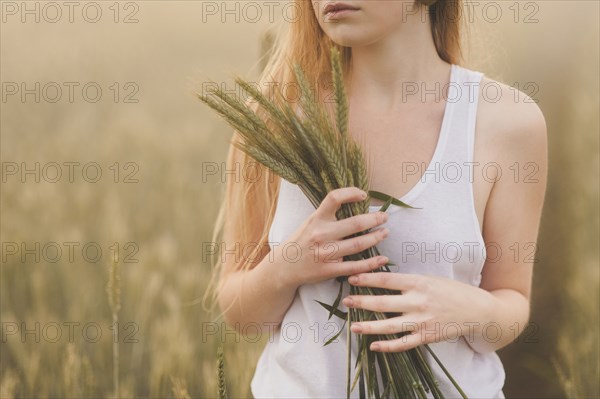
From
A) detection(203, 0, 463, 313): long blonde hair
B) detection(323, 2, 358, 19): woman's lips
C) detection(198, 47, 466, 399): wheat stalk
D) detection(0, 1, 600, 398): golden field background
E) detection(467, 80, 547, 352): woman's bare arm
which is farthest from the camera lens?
detection(0, 1, 600, 398): golden field background

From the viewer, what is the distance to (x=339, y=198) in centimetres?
96

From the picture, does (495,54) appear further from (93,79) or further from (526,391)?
(93,79)

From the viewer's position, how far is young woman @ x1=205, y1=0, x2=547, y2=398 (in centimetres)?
104

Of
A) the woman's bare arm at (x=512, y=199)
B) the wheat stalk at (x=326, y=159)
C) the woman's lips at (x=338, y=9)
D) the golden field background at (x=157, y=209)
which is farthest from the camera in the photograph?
the golden field background at (x=157, y=209)

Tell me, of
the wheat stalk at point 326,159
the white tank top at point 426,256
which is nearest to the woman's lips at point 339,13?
the wheat stalk at point 326,159

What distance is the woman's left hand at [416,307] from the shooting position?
986 millimetres

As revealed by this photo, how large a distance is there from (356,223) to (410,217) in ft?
0.52

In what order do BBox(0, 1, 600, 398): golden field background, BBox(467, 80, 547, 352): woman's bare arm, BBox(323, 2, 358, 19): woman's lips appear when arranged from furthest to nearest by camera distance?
BBox(0, 1, 600, 398): golden field background → BBox(467, 80, 547, 352): woman's bare arm → BBox(323, 2, 358, 19): woman's lips

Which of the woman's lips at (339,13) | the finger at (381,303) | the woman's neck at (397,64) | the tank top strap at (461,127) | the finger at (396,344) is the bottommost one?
the finger at (396,344)

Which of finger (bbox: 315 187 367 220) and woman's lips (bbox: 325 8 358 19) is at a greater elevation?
woman's lips (bbox: 325 8 358 19)

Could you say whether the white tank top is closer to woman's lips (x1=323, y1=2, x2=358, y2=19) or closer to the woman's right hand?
the woman's right hand

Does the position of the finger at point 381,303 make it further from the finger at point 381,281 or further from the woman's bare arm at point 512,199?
the woman's bare arm at point 512,199

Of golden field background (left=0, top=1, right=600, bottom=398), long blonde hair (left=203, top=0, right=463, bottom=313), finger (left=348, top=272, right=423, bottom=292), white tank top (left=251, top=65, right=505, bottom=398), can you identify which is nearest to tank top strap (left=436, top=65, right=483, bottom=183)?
white tank top (left=251, top=65, right=505, bottom=398)

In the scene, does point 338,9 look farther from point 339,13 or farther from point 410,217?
point 410,217
